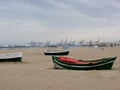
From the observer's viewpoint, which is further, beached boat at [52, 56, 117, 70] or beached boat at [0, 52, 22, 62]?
beached boat at [0, 52, 22, 62]

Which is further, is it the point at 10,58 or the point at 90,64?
the point at 10,58

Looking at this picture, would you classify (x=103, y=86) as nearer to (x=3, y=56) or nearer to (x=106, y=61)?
(x=106, y=61)

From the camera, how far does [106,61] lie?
604 inches

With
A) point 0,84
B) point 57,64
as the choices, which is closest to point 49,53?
point 57,64

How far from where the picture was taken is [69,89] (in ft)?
28.4

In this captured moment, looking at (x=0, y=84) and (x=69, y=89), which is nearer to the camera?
(x=69, y=89)

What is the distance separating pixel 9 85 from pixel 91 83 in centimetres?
322

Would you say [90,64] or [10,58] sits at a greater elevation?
[90,64]

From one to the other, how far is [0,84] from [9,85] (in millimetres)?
463

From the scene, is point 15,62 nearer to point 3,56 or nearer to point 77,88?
point 3,56

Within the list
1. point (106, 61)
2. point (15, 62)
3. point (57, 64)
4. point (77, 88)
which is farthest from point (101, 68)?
point (15, 62)

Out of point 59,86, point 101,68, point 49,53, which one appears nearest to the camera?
point 59,86

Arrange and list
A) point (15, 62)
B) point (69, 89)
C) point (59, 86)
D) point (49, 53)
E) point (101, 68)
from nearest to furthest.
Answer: point (69, 89), point (59, 86), point (101, 68), point (15, 62), point (49, 53)

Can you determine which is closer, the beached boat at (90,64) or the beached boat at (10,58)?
the beached boat at (90,64)
